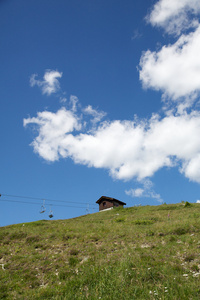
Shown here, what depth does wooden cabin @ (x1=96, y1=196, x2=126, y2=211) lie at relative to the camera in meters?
67.1

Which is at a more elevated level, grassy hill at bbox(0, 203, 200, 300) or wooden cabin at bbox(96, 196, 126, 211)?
wooden cabin at bbox(96, 196, 126, 211)

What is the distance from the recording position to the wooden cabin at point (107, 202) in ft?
220

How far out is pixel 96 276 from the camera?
10.4 m

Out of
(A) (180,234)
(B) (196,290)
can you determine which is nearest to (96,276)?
(B) (196,290)

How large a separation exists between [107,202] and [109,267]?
5868 centimetres

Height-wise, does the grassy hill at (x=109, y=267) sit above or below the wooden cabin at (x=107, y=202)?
below

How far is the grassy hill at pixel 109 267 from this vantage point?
8.74 m

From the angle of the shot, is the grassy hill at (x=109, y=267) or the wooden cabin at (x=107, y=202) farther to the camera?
the wooden cabin at (x=107, y=202)

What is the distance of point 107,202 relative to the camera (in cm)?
6838

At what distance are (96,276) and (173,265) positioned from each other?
391 cm

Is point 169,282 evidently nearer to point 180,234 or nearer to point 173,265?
point 173,265

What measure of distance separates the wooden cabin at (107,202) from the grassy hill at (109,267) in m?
49.5

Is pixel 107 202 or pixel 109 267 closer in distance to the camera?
pixel 109 267

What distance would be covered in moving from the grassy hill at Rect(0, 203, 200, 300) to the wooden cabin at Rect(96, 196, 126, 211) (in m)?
49.5
